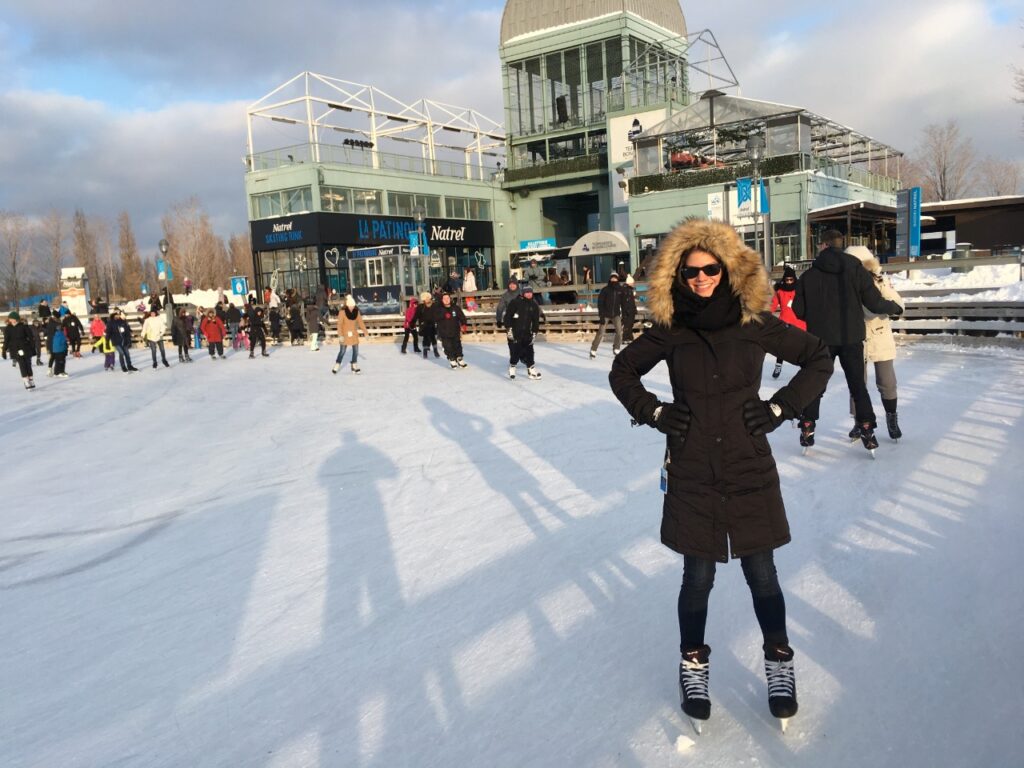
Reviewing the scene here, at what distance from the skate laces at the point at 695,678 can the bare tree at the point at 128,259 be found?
249 ft

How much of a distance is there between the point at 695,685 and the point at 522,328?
9305mm

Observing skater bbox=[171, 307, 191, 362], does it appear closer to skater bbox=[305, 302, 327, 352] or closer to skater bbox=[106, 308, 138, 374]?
skater bbox=[106, 308, 138, 374]

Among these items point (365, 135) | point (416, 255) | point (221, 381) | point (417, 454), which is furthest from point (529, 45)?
point (417, 454)

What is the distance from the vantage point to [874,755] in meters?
2.29

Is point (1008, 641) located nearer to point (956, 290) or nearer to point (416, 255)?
point (956, 290)

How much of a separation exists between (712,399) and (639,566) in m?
1.82

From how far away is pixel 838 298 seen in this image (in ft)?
17.8

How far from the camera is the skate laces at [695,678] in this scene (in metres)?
2.52

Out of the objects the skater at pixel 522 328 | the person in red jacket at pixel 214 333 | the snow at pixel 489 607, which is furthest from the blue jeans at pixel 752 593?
the person in red jacket at pixel 214 333

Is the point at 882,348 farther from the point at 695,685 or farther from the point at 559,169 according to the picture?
the point at 559,169

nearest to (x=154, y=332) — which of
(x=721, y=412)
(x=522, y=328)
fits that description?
(x=522, y=328)

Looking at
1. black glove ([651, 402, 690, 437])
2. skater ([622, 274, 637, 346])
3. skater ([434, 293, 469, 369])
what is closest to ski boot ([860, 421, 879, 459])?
black glove ([651, 402, 690, 437])

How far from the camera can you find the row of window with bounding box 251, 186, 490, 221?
120 feet

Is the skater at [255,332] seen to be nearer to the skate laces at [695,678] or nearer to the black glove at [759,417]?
the skate laces at [695,678]
